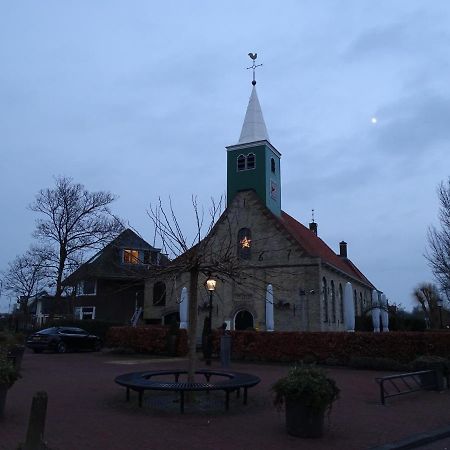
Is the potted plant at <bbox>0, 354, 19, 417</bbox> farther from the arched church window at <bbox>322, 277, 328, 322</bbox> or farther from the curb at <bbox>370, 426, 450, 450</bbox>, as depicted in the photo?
the arched church window at <bbox>322, 277, 328, 322</bbox>

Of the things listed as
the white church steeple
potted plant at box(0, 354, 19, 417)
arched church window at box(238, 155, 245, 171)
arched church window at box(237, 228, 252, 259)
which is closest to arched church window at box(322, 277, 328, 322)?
arched church window at box(237, 228, 252, 259)

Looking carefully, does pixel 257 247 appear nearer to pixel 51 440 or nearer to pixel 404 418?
pixel 404 418

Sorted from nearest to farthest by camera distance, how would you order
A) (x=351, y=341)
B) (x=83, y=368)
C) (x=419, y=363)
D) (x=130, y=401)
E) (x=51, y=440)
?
(x=51, y=440) < (x=130, y=401) < (x=419, y=363) < (x=83, y=368) < (x=351, y=341)

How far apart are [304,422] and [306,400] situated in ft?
1.20

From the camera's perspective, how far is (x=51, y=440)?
6.91 metres

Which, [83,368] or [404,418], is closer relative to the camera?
[404,418]

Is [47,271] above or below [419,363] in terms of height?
above

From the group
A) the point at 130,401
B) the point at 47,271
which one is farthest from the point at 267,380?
the point at 47,271

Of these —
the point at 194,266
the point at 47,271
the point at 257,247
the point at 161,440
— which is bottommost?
the point at 161,440

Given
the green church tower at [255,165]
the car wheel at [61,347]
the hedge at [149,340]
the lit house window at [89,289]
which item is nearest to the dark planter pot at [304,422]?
the hedge at [149,340]

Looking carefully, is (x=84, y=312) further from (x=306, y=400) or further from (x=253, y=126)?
(x=306, y=400)

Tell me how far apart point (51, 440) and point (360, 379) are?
36.4ft

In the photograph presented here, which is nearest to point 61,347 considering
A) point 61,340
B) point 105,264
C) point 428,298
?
point 61,340

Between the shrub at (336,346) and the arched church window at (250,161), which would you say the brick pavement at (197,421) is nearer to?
the shrub at (336,346)
